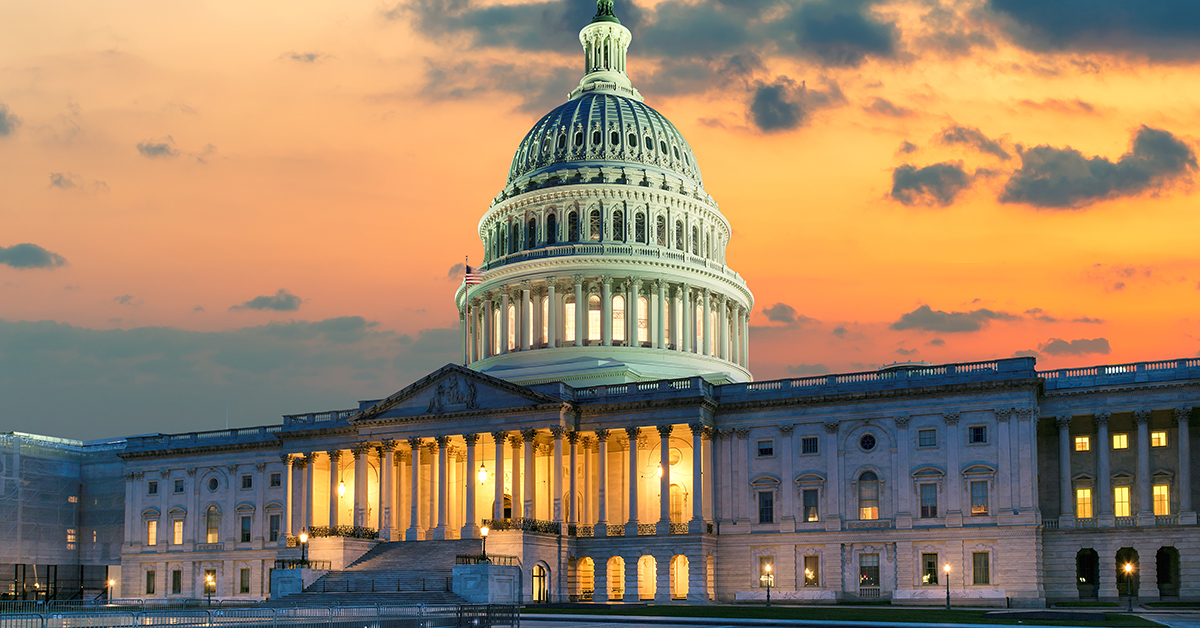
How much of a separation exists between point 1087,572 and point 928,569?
9722 millimetres

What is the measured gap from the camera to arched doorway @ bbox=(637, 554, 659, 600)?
84.1 meters

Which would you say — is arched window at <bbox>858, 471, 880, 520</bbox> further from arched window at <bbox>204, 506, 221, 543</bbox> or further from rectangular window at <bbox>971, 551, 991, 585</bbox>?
arched window at <bbox>204, 506, 221, 543</bbox>

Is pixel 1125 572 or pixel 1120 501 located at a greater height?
pixel 1120 501

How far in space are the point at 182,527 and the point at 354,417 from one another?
22.1 meters

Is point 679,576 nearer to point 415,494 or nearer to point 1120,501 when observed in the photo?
point 415,494

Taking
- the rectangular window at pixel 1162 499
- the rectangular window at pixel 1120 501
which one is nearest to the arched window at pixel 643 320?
the rectangular window at pixel 1120 501

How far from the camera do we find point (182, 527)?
4094 inches

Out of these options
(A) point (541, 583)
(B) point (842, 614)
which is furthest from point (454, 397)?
(B) point (842, 614)

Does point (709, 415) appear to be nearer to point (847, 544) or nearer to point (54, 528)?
point (847, 544)

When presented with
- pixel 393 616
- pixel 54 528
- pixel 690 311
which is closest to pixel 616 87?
pixel 690 311

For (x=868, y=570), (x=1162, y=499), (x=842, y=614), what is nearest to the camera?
(x=842, y=614)

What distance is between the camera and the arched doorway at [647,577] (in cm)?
8406

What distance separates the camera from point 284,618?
4600 centimetres

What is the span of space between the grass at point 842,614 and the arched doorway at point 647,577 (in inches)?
526
